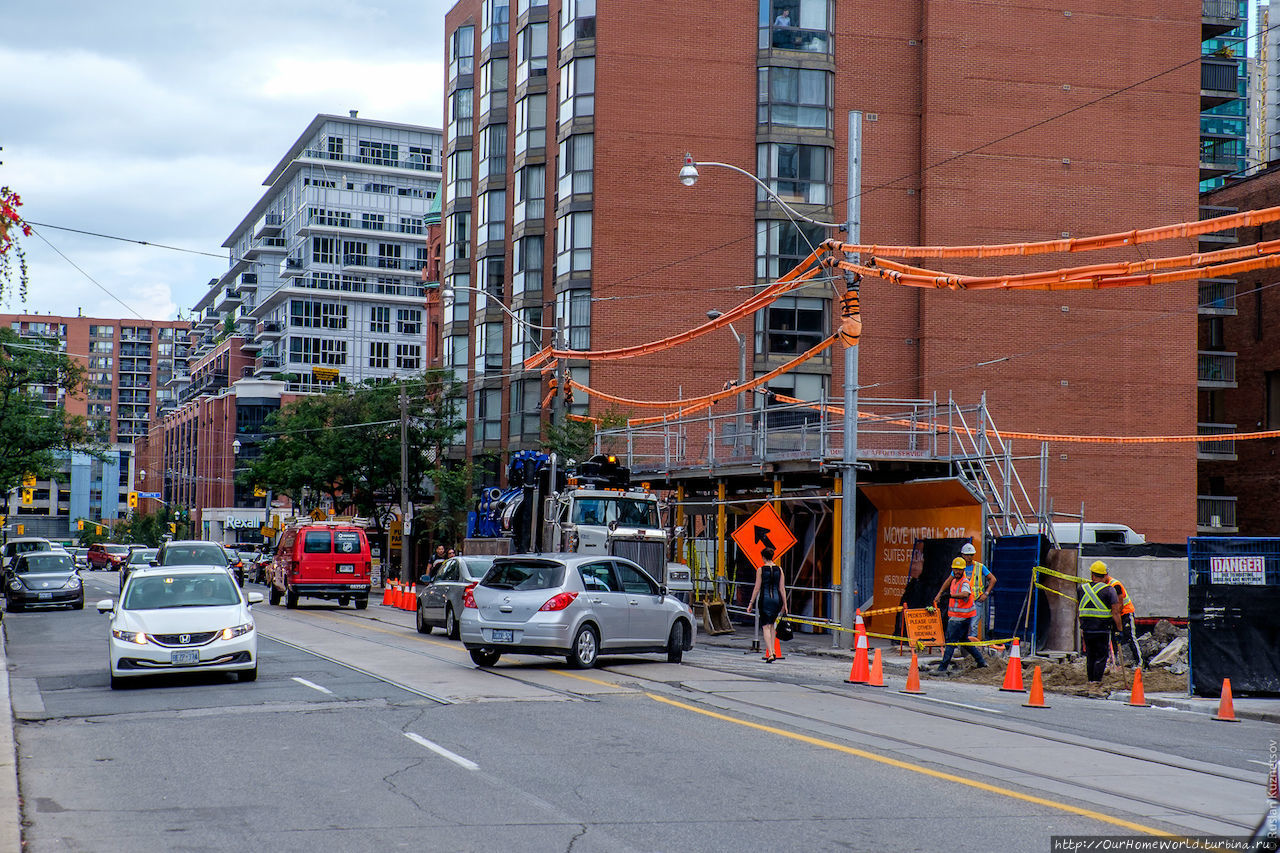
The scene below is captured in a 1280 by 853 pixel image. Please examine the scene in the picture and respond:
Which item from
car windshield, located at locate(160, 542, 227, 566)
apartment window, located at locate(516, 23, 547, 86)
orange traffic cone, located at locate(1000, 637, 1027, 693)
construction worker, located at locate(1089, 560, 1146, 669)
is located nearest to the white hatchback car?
orange traffic cone, located at locate(1000, 637, 1027, 693)

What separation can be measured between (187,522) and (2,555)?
6654 centimetres

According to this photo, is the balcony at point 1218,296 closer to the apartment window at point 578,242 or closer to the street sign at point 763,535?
the apartment window at point 578,242

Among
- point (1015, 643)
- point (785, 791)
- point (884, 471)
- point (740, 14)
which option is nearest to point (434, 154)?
point (740, 14)

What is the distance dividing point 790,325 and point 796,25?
11.6m

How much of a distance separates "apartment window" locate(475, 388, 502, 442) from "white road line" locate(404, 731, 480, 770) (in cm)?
4730

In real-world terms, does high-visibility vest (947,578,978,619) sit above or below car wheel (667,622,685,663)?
above

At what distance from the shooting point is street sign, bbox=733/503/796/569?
2434 cm

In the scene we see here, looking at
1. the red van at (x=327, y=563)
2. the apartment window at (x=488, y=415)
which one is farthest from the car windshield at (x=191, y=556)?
the apartment window at (x=488, y=415)

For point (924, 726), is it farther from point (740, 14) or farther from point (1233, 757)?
point (740, 14)

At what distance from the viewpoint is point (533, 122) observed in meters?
58.0

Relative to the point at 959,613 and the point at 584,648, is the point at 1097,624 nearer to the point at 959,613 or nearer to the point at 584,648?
the point at 959,613

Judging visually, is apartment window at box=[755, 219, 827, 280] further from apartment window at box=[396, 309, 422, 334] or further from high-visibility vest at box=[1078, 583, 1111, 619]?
apartment window at box=[396, 309, 422, 334]

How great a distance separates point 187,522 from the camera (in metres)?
114

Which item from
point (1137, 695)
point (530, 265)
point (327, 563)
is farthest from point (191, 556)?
point (530, 265)
